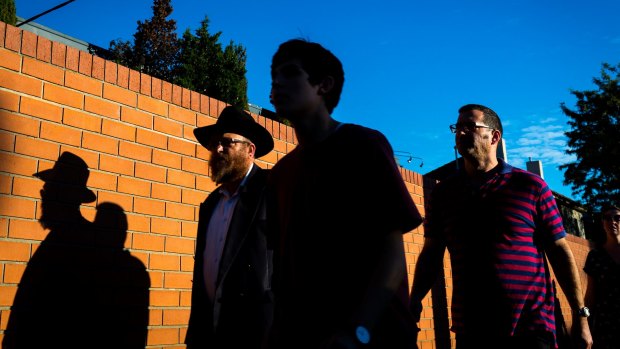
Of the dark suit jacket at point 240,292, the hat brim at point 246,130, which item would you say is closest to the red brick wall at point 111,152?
the hat brim at point 246,130

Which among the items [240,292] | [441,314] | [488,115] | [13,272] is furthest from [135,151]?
[441,314]

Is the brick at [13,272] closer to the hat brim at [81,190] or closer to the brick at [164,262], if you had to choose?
the hat brim at [81,190]

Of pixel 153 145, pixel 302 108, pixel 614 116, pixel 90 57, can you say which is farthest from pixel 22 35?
pixel 614 116

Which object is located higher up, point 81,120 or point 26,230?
point 81,120

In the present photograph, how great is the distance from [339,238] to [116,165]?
2.47m

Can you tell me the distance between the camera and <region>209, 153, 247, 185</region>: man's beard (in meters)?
3.68

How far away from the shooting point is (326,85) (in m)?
2.12

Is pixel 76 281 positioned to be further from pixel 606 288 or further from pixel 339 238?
pixel 606 288

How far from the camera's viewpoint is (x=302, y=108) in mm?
2035

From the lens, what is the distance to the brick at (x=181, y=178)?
4156mm

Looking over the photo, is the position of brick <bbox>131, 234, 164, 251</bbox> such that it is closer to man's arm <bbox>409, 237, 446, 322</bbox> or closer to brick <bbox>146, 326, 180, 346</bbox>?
brick <bbox>146, 326, 180, 346</bbox>

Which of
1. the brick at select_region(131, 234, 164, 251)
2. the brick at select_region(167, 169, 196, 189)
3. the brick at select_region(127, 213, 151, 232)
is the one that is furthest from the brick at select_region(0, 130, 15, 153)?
the brick at select_region(167, 169, 196, 189)

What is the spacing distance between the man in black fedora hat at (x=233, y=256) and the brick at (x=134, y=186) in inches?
21.5

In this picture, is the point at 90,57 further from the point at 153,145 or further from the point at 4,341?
the point at 4,341
